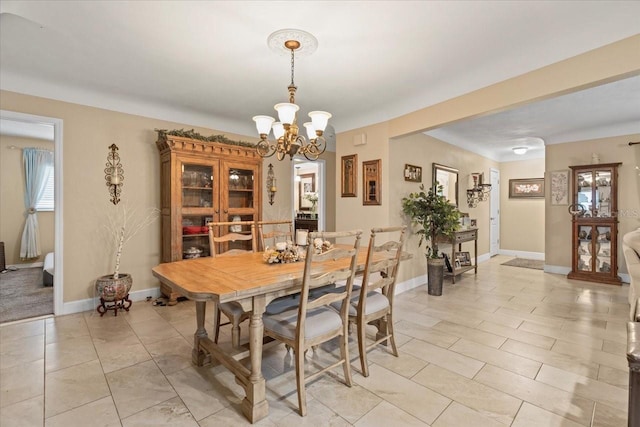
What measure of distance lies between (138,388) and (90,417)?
29 cm

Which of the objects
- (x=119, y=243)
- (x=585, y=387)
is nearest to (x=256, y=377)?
A: (x=585, y=387)

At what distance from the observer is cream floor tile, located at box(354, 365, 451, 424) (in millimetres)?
1718

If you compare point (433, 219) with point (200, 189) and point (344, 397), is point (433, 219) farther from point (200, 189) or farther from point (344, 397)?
point (200, 189)

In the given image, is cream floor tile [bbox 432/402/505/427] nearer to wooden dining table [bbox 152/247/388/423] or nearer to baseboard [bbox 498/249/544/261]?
wooden dining table [bbox 152/247/388/423]

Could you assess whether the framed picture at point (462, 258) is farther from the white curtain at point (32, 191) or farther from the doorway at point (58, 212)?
the white curtain at point (32, 191)

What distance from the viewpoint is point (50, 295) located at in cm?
393

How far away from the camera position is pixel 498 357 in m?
2.33

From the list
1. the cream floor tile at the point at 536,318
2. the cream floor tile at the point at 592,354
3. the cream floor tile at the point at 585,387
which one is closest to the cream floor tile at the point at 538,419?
the cream floor tile at the point at 585,387

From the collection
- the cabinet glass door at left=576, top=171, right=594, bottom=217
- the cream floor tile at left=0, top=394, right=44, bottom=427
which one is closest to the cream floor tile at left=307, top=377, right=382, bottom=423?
the cream floor tile at left=0, top=394, right=44, bottom=427

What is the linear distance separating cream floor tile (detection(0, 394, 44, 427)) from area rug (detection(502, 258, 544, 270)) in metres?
6.98

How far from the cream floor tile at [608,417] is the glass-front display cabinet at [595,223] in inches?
152

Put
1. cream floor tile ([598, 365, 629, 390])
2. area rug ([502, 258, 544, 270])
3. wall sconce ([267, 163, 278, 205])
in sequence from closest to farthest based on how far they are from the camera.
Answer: cream floor tile ([598, 365, 629, 390]), wall sconce ([267, 163, 278, 205]), area rug ([502, 258, 544, 270])

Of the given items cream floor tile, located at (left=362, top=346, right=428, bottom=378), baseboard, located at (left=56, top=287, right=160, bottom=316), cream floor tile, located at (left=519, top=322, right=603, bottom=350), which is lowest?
cream floor tile, located at (left=362, top=346, right=428, bottom=378)

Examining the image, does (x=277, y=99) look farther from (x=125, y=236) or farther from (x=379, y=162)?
(x=125, y=236)
